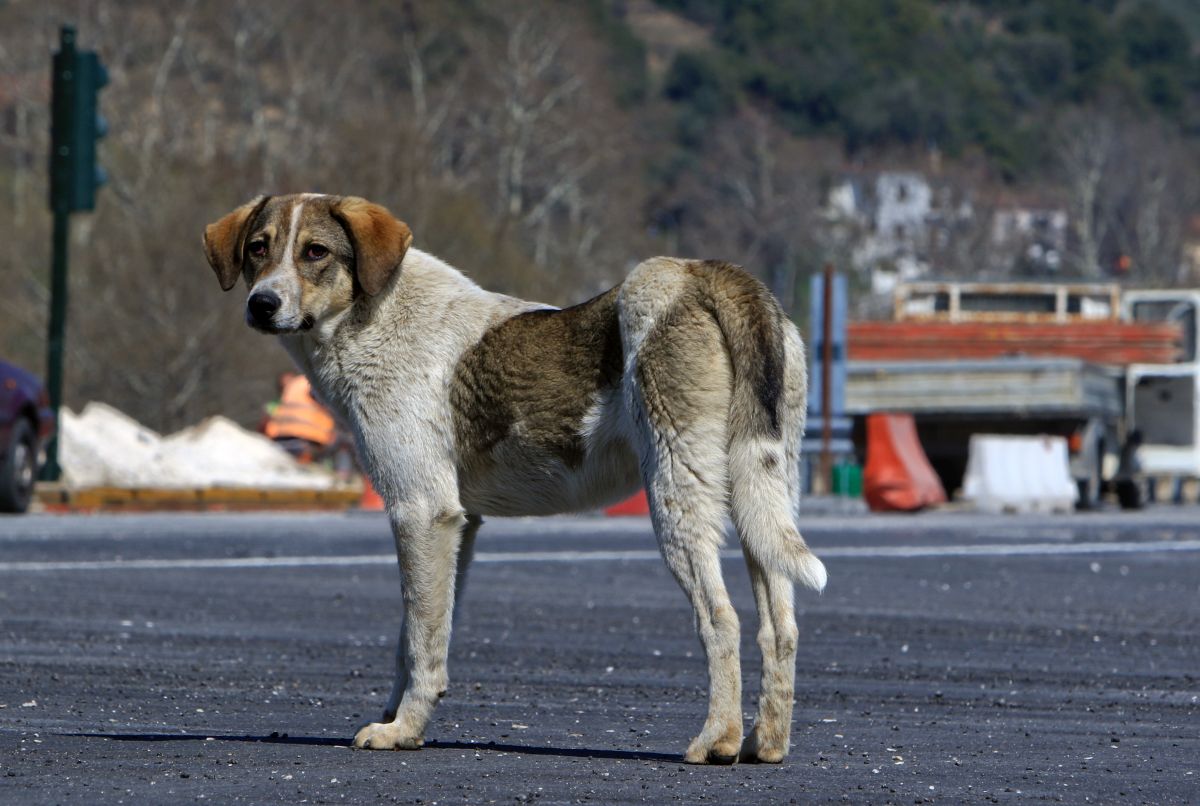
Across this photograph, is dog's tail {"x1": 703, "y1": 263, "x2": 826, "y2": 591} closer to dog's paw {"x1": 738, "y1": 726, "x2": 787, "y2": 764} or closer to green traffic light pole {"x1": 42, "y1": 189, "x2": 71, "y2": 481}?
dog's paw {"x1": 738, "y1": 726, "x2": 787, "y2": 764}

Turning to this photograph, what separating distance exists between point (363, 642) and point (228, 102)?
58.1 metres

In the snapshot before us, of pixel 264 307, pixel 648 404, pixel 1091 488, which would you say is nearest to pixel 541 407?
pixel 648 404

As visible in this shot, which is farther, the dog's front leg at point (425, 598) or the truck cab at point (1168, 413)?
the truck cab at point (1168, 413)

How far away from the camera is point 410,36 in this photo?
71.9 m

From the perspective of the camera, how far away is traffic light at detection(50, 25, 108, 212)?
24078 mm

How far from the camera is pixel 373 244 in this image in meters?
7.33

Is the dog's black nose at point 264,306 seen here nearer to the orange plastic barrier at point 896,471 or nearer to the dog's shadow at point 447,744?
the dog's shadow at point 447,744

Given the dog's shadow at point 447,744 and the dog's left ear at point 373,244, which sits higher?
the dog's left ear at point 373,244

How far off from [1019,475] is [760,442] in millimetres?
20402

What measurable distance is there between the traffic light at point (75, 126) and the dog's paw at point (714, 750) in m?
18.5

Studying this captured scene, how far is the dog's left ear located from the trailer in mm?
21127

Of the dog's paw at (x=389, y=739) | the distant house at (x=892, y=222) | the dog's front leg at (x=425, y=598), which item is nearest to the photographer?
the dog's paw at (x=389, y=739)

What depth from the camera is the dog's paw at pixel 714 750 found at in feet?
21.3

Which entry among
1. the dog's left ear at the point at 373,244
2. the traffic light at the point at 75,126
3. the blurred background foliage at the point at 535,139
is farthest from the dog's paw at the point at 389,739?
→ the blurred background foliage at the point at 535,139
